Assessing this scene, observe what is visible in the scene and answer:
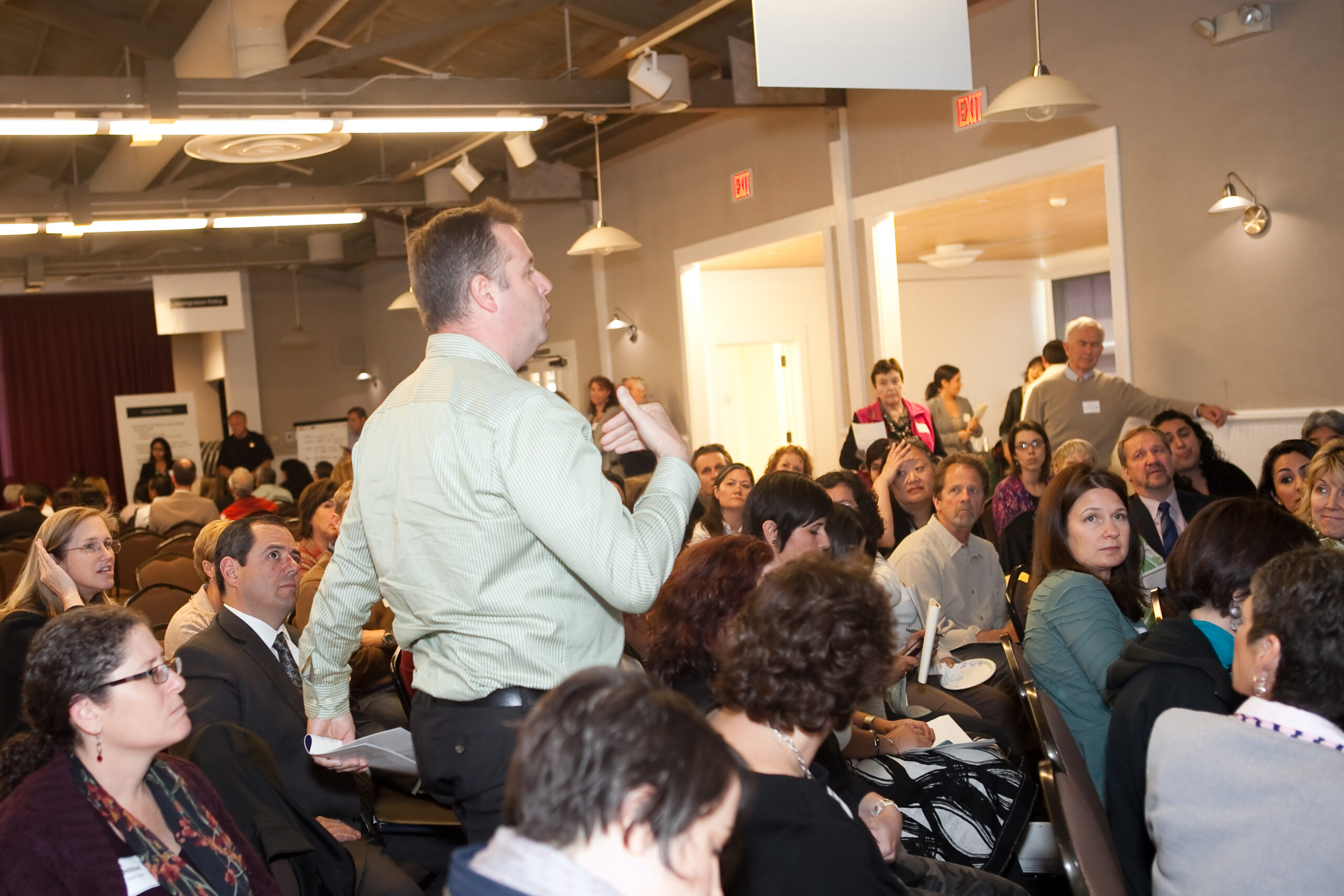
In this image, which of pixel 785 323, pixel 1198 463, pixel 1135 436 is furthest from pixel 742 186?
pixel 1135 436

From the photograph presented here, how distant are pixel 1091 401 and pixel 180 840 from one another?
17.3ft

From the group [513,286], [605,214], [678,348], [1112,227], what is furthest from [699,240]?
[513,286]

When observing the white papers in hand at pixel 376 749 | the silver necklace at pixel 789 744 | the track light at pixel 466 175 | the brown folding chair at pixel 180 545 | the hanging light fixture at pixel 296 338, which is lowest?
the brown folding chair at pixel 180 545

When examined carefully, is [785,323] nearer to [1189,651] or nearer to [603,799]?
[1189,651]

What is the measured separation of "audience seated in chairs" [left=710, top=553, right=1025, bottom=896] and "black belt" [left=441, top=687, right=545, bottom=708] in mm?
276

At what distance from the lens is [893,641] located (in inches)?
66.9

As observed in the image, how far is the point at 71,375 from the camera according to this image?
1544 centimetres

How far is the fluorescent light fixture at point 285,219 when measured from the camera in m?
9.95

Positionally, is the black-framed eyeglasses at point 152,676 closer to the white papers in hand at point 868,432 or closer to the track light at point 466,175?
the white papers in hand at point 868,432

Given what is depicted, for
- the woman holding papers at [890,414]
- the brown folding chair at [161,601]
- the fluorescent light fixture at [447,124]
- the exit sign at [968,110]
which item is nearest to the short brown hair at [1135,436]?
the woman holding papers at [890,414]

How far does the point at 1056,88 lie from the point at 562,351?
25.8 feet

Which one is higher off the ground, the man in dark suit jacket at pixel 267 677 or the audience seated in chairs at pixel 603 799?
the audience seated in chairs at pixel 603 799

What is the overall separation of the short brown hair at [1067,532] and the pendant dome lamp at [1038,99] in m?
2.25

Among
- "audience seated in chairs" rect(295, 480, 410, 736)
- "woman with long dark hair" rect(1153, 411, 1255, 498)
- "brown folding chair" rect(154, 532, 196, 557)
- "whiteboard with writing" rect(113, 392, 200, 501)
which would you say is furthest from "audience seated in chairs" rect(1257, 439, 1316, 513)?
"whiteboard with writing" rect(113, 392, 200, 501)
